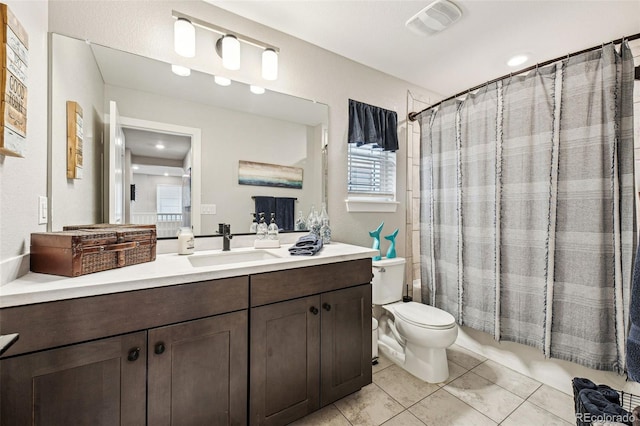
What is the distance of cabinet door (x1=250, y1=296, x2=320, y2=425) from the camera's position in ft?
3.89

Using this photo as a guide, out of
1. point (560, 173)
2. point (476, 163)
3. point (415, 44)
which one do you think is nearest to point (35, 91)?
point (415, 44)

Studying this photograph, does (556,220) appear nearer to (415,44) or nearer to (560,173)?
(560,173)

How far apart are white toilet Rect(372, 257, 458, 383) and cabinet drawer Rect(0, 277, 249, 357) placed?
1203 mm

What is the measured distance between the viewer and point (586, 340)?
1457 mm

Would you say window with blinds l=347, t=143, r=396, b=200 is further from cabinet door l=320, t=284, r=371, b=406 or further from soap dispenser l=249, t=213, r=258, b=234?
cabinet door l=320, t=284, r=371, b=406

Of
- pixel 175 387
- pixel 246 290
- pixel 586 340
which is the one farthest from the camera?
pixel 586 340

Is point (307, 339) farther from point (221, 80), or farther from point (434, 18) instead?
point (434, 18)

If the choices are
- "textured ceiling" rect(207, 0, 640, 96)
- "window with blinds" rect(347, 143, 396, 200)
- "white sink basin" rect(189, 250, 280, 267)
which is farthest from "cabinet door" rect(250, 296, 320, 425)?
"textured ceiling" rect(207, 0, 640, 96)

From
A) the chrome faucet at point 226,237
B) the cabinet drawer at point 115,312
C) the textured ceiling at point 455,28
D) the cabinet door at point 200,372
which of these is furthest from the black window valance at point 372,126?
the cabinet door at point 200,372

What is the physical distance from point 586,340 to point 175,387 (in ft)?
7.05

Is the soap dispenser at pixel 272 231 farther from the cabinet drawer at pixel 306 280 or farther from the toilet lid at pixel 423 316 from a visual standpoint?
the toilet lid at pixel 423 316

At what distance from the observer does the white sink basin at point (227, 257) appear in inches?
56.7

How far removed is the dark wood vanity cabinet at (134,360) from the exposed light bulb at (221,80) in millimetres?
1293

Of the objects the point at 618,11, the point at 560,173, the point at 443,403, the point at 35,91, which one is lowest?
the point at 443,403
